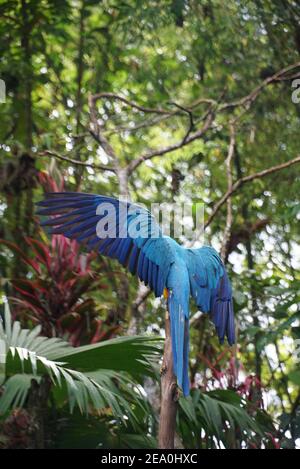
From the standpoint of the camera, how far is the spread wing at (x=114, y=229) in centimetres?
277

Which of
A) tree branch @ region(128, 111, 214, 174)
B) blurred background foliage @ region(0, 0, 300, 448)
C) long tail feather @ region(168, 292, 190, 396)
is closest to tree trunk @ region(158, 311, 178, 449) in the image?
long tail feather @ region(168, 292, 190, 396)

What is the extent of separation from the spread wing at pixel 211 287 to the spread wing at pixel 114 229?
4.9 inches

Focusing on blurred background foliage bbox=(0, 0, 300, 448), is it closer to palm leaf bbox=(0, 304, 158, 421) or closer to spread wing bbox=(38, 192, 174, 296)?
palm leaf bbox=(0, 304, 158, 421)

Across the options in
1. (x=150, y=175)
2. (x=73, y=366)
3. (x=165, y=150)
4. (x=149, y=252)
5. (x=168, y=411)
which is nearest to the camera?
(x=168, y=411)

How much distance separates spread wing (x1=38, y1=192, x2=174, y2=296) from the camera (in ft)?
9.09

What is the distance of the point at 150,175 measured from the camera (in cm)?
558

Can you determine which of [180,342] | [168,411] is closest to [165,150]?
[180,342]

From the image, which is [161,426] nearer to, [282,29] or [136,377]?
[136,377]

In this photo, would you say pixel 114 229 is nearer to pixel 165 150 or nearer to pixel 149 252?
pixel 149 252

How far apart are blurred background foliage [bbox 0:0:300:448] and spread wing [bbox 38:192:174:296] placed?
73cm

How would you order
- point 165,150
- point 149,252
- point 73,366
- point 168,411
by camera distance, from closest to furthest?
point 168,411 → point 149,252 → point 73,366 → point 165,150

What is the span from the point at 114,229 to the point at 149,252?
0.16m

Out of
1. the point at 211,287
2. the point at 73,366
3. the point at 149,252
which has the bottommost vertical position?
the point at 73,366
